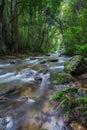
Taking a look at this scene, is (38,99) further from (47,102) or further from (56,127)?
(56,127)

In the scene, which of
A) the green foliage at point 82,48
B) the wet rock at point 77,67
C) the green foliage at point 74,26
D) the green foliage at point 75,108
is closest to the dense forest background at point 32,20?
the green foliage at point 74,26

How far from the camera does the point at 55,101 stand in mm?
3674

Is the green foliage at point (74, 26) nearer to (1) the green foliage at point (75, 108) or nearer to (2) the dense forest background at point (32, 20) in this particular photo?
(2) the dense forest background at point (32, 20)

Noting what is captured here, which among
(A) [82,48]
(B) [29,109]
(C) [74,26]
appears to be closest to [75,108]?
(B) [29,109]

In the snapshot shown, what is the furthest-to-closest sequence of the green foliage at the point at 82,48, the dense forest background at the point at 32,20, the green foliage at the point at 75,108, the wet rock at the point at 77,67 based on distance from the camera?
the dense forest background at the point at 32,20 → the green foliage at the point at 82,48 → the wet rock at the point at 77,67 → the green foliage at the point at 75,108

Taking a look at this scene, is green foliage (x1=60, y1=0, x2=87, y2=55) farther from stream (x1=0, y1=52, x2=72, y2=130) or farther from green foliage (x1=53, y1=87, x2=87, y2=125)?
green foliage (x1=53, y1=87, x2=87, y2=125)

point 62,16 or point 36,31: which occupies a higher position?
point 62,16

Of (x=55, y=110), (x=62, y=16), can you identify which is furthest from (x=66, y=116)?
(x=62, y=16)

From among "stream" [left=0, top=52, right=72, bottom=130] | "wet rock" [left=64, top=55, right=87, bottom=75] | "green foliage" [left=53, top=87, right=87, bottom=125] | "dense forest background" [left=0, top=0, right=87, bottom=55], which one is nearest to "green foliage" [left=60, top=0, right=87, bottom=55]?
"dense forest background" [left=0, top=0, right=87, bottom=55]

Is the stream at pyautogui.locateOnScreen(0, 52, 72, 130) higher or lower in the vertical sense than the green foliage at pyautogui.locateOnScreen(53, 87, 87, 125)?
lower

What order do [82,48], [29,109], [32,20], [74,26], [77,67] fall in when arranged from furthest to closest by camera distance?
1. [32,20]
2. [74,26]
3. [82,48]
4. [77,67]
5. [29,109]

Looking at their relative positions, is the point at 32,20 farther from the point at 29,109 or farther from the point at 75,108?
the point at 75,108

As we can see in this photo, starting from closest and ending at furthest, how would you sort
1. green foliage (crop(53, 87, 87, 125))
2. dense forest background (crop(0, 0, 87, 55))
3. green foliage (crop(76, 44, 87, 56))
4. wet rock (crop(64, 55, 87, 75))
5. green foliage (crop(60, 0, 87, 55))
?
green foliage (crop(53, 87, 87, 125)) < wet rock (crop(64, 55, 87, 75)) < green foliage (crop(76, 44, 87, 56)) < green foliage (crop(60, 0, 87, 55)) < dense forest background (crop(0, 0, 87, 55))

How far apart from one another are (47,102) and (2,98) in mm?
1020
